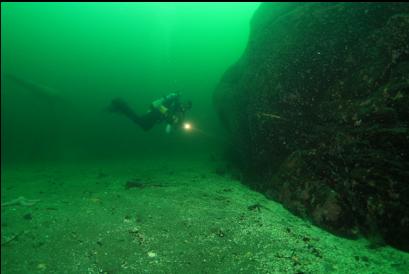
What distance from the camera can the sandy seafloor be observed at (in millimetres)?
4250

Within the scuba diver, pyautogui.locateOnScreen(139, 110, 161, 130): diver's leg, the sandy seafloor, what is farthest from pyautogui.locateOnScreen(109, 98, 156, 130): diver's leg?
the sandy seafloor

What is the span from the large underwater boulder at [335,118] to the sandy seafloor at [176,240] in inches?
24.1

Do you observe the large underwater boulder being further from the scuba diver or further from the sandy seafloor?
the scuba diver

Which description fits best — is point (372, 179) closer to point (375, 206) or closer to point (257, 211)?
point (375, 206)

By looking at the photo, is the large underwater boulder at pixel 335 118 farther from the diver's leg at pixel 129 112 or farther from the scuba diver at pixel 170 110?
the diver's leg at pixel 129 112

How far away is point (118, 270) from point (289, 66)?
6787 millimetres

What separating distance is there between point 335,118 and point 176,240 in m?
4.39

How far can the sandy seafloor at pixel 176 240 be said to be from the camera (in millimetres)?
4250

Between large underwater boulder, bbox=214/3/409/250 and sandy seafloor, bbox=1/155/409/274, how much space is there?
61 cm

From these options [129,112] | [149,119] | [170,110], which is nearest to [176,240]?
[170,110]

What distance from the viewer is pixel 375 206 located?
488 cm

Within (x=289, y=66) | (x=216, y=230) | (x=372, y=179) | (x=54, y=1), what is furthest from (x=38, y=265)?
(x=54, y=1)

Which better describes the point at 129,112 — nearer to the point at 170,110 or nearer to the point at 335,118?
the point at 170,110

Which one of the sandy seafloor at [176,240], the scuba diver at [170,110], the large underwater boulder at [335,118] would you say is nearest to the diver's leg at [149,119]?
the scuba diver at [170,110]
